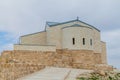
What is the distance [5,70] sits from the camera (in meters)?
16.7

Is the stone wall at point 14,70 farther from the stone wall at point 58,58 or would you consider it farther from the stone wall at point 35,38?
the stone wall at point 35,38

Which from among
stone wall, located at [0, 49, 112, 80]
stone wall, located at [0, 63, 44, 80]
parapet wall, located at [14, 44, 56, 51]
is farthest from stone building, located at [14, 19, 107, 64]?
stone wall, located at [0, 63, 44, 80]

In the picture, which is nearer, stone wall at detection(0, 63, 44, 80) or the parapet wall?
stone wall at detection(0, 63, 44, 80)

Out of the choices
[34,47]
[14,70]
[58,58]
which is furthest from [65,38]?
[14,70]

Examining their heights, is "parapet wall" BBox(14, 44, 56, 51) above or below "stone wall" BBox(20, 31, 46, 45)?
below

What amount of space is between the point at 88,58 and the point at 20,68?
1398 cm

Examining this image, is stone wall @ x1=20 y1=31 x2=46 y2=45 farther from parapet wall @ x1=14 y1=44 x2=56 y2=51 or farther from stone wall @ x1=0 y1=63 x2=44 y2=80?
stone wall @ x1=0 y1=63 x2=44 y2=80

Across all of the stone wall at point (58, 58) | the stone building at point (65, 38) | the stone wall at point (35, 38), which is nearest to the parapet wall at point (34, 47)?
the stone building at point (65, 38)

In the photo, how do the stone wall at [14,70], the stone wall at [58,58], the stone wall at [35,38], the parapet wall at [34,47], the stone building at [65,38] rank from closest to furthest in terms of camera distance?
the stone wall at [14,70] < the stone wall at [58,58] < the parapet wall at [34,47] < the stone building at [65,38] < the stone wall at [35,38]

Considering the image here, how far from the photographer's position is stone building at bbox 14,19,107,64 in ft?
98.6

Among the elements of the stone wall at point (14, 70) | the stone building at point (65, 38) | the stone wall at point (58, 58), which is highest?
the stone building at point (65, 38)

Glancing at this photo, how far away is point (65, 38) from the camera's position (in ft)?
102

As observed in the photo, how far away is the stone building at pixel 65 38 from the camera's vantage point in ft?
98.6

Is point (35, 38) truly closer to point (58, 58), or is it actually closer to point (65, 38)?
point (65, 38)
